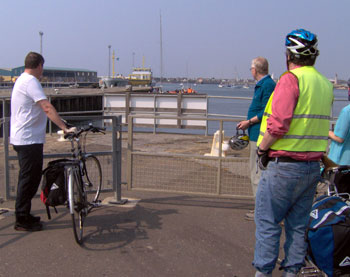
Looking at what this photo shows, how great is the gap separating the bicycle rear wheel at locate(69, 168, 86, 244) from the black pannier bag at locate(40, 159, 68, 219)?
4.9 inches

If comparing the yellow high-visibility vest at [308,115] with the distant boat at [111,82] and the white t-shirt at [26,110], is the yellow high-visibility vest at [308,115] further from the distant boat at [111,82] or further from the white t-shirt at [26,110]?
the distant boat at [111,82]

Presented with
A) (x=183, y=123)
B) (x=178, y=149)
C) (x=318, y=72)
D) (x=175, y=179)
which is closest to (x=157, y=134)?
(x=183, y=123)

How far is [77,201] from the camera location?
4430 millimetres

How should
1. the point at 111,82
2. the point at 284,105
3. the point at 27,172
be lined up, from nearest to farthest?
the point at 284,105 → the point at 27,172 → the point at 111,82

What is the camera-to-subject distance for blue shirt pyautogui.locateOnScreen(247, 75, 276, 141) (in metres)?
4.76

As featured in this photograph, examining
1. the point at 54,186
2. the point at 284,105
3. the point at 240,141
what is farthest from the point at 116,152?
the point at 284,105

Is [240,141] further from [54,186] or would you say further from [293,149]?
[54,186]

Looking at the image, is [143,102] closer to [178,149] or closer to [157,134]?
[157,134]

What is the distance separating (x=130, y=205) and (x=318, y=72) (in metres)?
3.46

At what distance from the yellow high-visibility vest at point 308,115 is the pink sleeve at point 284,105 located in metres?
0.06

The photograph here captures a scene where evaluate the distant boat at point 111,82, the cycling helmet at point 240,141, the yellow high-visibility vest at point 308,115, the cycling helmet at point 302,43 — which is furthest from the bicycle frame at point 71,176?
the distant boat at point 111,82

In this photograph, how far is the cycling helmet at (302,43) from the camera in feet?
9.81

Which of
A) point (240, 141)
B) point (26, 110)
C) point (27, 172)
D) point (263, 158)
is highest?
point (26, 110)

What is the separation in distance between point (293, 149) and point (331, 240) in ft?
Result: 2.64
